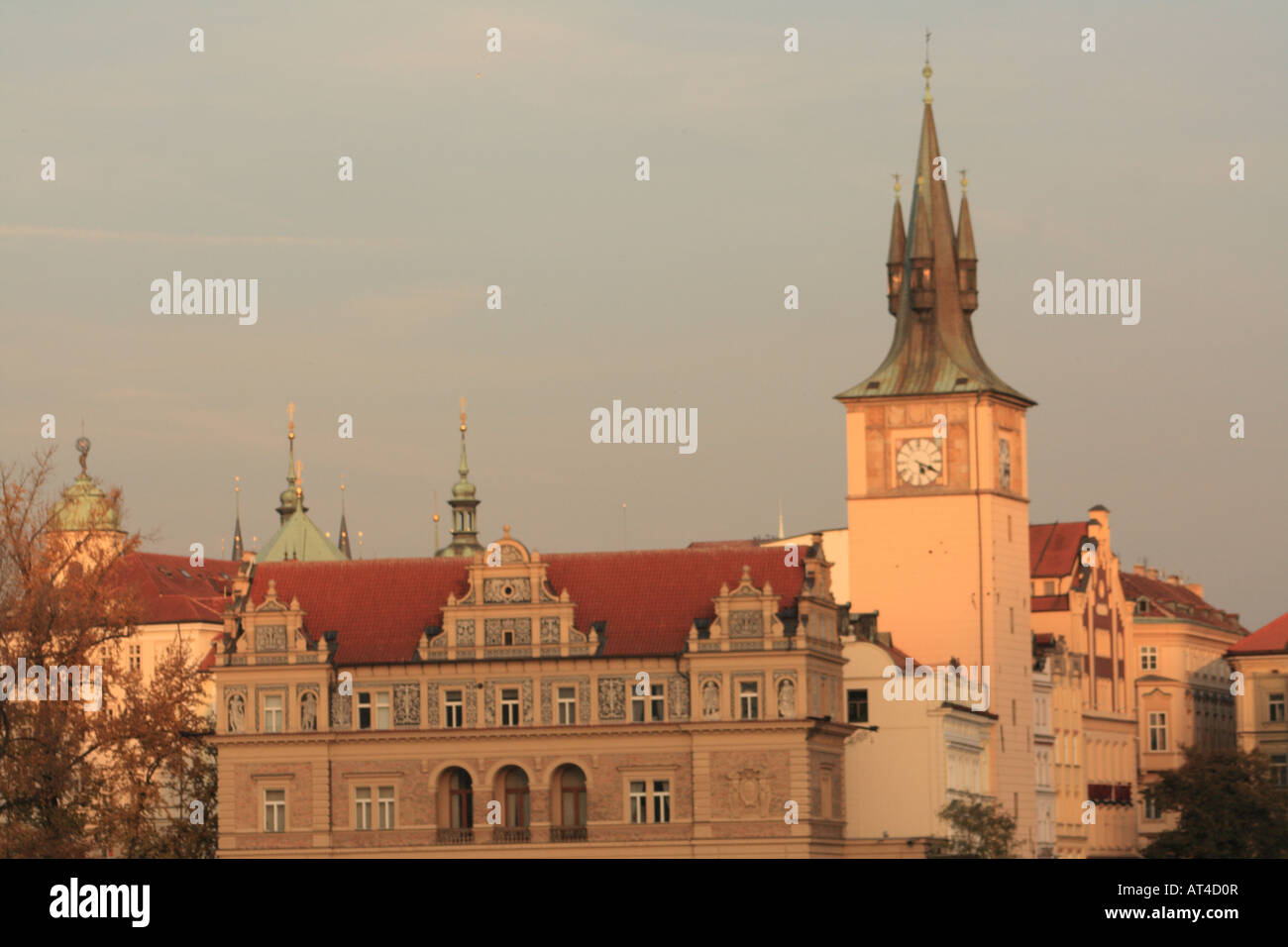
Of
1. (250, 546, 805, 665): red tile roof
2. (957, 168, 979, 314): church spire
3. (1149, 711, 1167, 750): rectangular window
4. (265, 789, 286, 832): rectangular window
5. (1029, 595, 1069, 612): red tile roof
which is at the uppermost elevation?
(957, 168, 979, 314): church spire

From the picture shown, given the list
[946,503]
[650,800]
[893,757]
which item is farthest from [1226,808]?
[650,800]

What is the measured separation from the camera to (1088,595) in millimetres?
130875

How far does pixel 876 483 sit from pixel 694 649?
25.1 meters

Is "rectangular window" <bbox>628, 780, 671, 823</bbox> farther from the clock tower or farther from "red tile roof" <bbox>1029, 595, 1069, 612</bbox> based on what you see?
"red tile roof" <bbox>1029, 595, 1069, 612</bbox>

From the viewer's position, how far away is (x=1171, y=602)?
482ft

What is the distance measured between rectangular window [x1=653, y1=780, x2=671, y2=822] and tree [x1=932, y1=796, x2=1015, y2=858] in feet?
31.4

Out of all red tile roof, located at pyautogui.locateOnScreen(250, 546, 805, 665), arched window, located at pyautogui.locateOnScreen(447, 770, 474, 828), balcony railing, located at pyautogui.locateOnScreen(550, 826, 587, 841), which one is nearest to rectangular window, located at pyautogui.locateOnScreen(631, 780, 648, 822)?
balcony railing, located at pyautogui.locateOnScreen(550, 826, 587, 841)

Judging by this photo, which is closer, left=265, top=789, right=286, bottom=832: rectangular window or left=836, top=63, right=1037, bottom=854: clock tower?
left=265, top=789, right=286, bottom=832: rectangular window

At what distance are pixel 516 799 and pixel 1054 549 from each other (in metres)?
43.9

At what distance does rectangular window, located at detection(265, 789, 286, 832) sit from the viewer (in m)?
96.6
